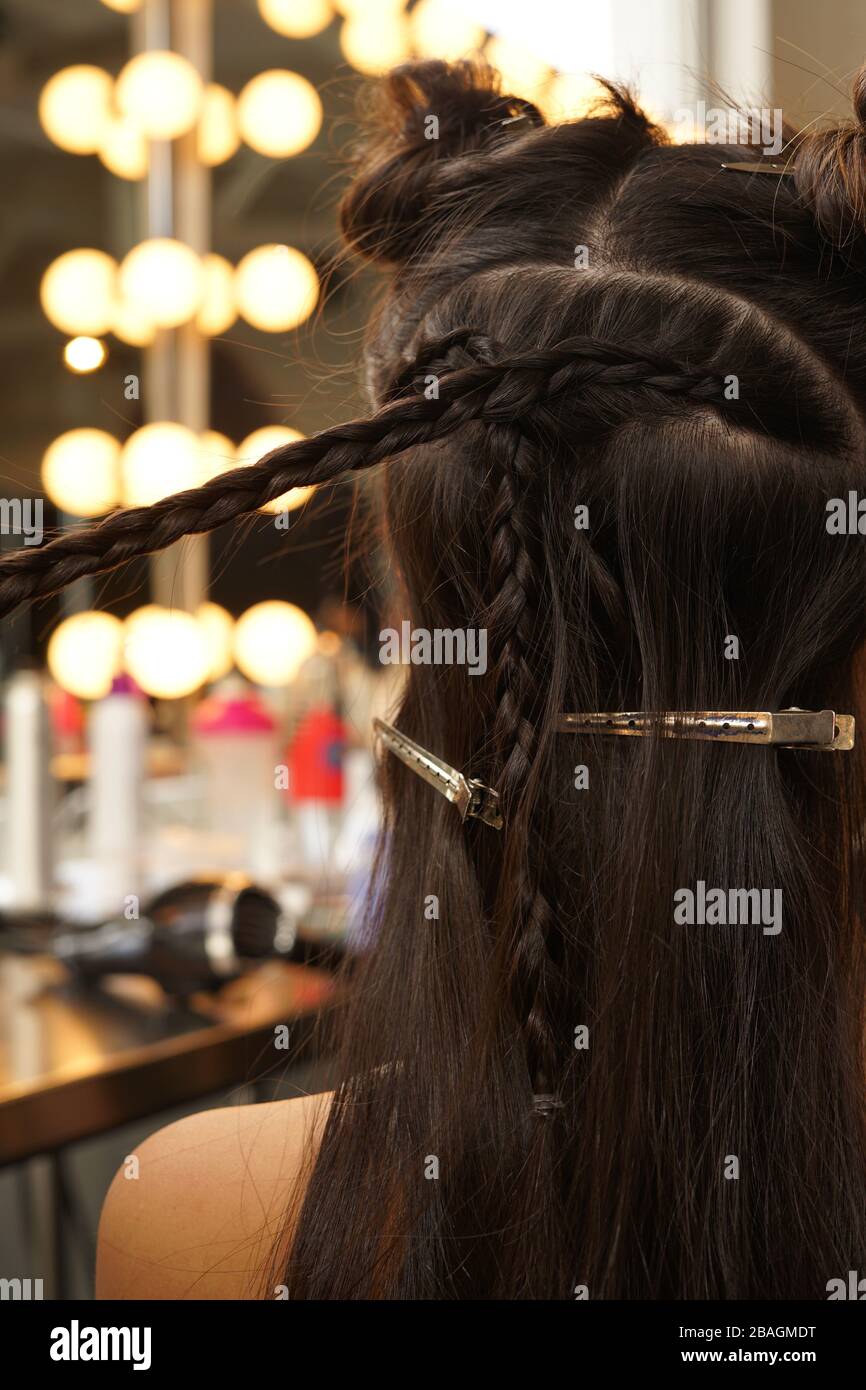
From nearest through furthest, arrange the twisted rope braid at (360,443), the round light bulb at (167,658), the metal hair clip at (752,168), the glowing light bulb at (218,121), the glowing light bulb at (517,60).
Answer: the twisted rope braid at (360,443)
the metal hair clip at (752,168)
the glowing light bulb at (517,60)
the round light bulb at (167,658)
the glowing light bulb at (218,121)

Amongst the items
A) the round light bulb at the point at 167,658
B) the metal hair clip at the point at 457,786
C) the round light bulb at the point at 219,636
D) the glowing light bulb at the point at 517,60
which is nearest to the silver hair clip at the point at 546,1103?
the metal hair clip at the point at 457,786

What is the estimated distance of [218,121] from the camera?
222 centimetres

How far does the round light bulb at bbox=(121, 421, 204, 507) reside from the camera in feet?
5.72

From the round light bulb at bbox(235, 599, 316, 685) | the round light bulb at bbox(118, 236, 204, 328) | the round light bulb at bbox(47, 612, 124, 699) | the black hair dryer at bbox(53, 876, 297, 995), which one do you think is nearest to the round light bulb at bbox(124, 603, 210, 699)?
the round light bulb at bbox(47, 612, 124, 699)

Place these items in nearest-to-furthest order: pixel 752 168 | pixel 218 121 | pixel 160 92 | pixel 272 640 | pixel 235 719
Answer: pixel 752 168 → pixel 235 719 → pixel 160 92 → pixel 272 640 → pixel 218 121

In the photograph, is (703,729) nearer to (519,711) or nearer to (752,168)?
(519,711)

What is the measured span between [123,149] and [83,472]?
2.24 ft

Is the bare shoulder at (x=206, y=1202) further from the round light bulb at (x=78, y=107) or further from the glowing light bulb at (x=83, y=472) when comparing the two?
the round light bulb at (x=78, y=107)

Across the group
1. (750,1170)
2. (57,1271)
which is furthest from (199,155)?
(750,1170)

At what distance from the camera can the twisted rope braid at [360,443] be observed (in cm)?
41

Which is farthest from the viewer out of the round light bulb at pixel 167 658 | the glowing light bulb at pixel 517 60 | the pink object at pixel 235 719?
the round light bulb at pixel 167 658

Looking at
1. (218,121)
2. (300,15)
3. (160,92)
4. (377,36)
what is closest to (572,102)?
(160,92)

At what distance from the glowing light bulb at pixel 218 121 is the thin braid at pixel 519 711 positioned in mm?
2065
